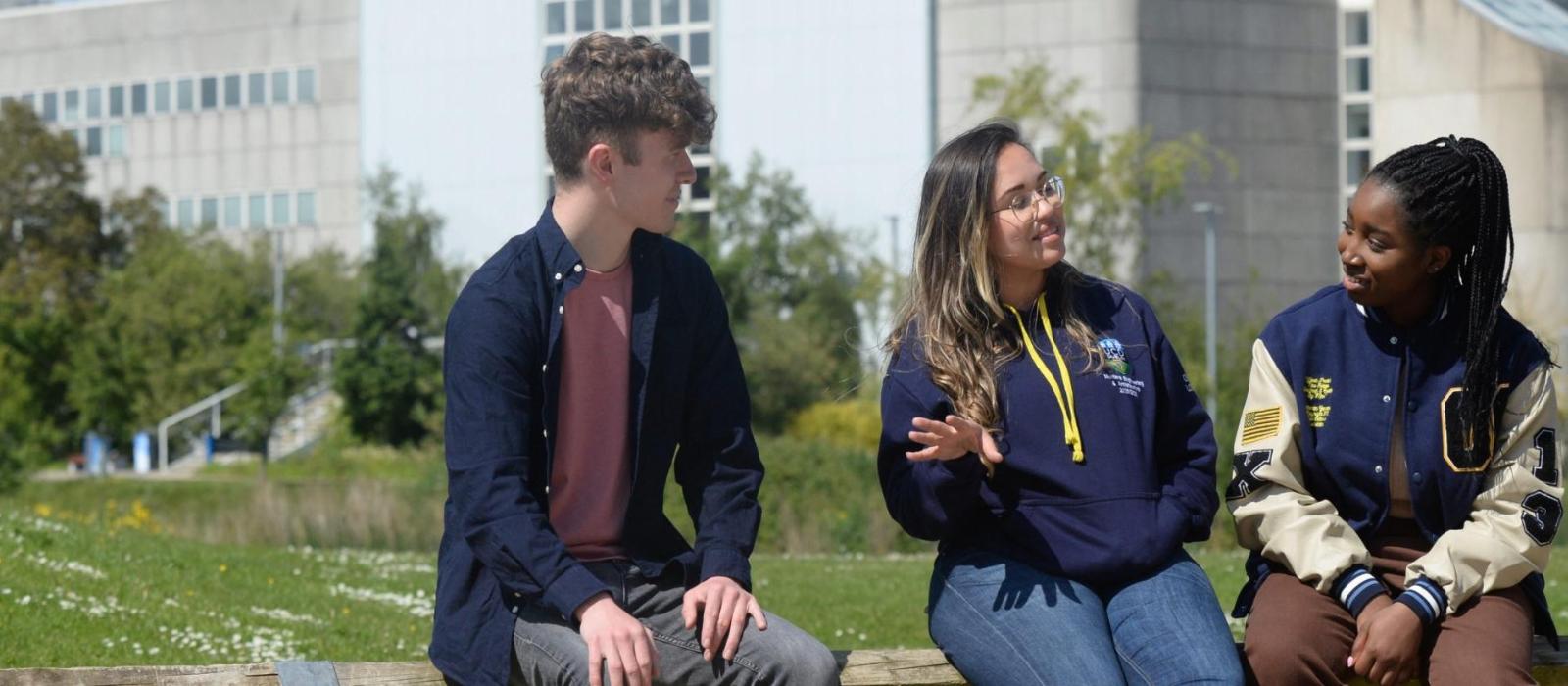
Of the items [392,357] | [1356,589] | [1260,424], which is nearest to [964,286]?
[1260,424]

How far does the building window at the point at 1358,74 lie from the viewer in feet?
199

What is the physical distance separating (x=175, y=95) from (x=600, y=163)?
238ft

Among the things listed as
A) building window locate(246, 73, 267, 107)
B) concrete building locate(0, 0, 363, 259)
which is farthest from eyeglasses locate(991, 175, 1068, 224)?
building window locate(246, 73, 267, 107)

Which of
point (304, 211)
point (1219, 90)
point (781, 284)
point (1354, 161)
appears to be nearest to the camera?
point (781, 284)

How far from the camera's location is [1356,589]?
4.25 meters

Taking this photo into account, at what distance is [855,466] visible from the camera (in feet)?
76.8

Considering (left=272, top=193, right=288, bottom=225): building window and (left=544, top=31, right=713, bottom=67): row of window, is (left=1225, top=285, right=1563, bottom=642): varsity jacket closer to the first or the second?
(left=544, top=31, right=713, bottom=67): row of window

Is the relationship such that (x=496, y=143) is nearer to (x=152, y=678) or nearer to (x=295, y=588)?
(x=295, y=588)

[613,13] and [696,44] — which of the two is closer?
[696,44]

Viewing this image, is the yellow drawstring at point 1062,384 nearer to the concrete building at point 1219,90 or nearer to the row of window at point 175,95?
the concrete building at point 1219,90

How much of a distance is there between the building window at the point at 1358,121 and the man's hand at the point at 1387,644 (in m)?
59.4

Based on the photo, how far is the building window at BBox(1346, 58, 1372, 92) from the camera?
60750 millimetres

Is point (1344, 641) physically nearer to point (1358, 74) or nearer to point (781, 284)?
point (781, 284)

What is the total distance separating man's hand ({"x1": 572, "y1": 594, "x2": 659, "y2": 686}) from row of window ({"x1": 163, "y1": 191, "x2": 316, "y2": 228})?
6915cm
